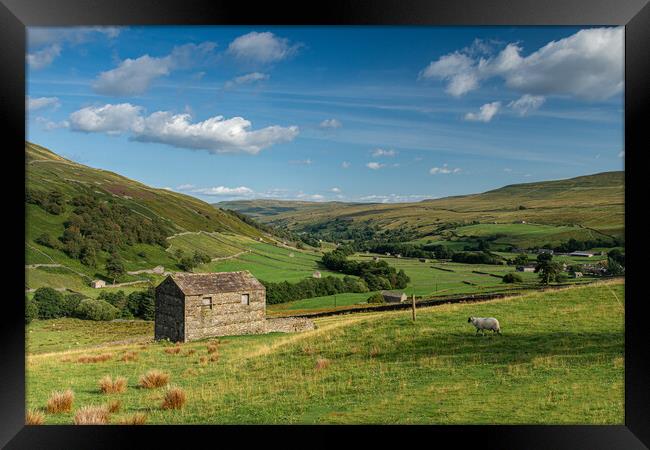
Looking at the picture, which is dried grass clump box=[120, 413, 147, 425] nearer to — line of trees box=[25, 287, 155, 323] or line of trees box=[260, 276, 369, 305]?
line of trees box=[25, 287, 155, 323]

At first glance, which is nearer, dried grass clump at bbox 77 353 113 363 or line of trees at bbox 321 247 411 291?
dried grass clump at bbox 77 353 113 363

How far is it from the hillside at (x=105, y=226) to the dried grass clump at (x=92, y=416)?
27.5ft

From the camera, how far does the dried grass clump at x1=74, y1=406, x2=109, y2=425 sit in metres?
4.46

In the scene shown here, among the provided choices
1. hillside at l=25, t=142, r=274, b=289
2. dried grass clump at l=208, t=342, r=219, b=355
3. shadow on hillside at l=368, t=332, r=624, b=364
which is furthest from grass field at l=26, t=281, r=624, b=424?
hillside at l=25, t=142, r=274, b=289

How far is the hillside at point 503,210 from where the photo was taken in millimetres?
12219

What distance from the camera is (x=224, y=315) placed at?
10602 mm

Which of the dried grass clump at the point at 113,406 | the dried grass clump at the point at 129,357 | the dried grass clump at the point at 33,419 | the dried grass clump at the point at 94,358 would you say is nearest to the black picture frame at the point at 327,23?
the dried grass clump at the point at 33,419

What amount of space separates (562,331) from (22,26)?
8.89m

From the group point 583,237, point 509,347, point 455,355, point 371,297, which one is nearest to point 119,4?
point 455,355

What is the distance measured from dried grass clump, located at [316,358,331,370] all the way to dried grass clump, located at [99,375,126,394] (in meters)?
2.95

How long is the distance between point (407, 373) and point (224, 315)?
630 cm

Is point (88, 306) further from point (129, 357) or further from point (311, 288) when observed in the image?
point (311, 288)

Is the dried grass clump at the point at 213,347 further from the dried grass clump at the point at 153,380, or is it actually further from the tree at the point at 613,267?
the tree at the point at 613,267

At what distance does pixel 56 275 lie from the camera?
1205 cm
